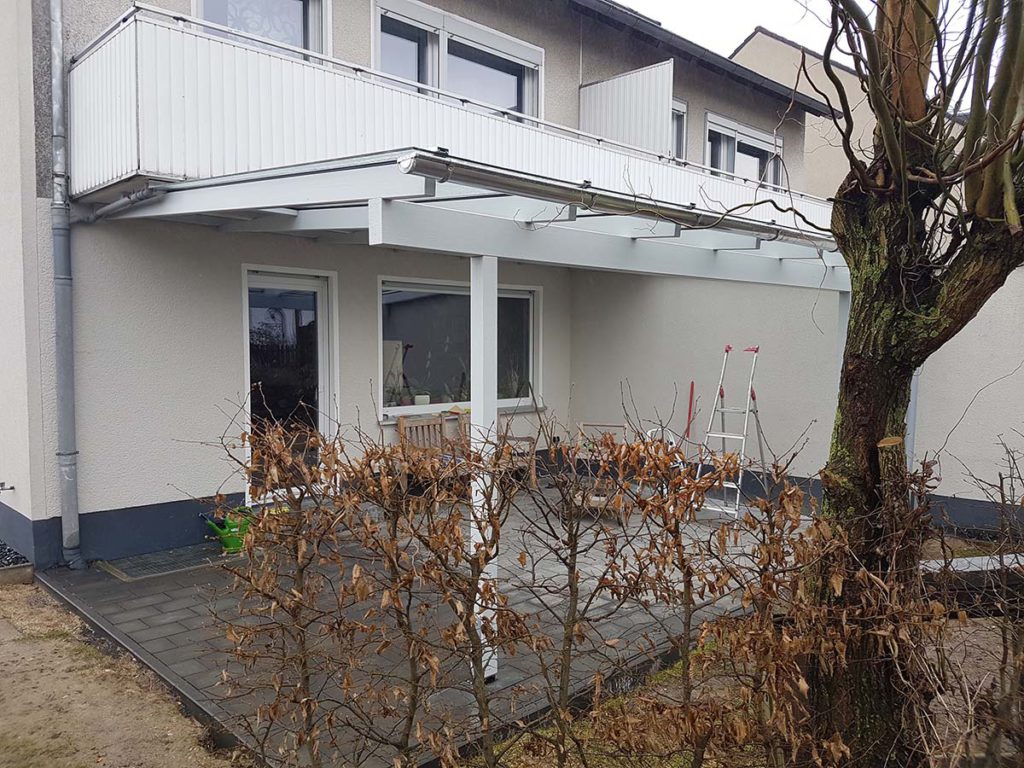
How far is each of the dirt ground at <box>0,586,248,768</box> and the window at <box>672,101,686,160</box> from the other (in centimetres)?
1043

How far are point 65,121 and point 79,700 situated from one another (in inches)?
175

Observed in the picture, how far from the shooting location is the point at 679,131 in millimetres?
12305

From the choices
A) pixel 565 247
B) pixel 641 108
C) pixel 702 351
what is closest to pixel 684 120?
pixel 641 108

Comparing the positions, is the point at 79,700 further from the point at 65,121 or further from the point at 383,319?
the point at 383,319

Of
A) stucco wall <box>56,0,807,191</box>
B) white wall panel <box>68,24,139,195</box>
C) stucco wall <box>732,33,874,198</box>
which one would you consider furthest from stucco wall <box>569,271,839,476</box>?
white wall panel <box>68,24,139,195</box>

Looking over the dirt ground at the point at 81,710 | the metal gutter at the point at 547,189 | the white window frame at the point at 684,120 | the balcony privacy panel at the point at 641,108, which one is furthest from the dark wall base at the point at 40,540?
the white window frame at the point at 684,120

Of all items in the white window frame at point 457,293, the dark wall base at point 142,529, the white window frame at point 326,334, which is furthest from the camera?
the white window frame at point 457,293

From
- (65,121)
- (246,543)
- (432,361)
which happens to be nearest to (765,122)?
(432,361)

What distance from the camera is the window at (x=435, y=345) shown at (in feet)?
30.0

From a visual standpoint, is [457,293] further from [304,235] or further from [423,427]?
[304,235]

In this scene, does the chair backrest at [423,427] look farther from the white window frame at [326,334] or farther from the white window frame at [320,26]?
the white window frame at [320,26]

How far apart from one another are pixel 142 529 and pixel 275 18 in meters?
4.94

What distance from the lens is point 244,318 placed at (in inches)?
292

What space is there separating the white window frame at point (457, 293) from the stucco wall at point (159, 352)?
1.08 metres
